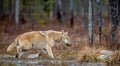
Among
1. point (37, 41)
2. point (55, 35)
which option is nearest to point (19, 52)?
point (37, 41)

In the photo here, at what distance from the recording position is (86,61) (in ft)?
46.9

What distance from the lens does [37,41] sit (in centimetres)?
1564

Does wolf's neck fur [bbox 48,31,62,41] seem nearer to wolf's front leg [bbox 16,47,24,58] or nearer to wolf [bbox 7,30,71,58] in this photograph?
wolf [bbox 7,30,71,58]

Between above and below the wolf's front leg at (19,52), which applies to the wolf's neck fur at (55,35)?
above

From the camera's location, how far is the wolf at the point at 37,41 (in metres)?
15.3

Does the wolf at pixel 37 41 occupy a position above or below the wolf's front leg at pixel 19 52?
above

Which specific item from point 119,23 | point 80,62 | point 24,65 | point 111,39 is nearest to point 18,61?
point 24,65

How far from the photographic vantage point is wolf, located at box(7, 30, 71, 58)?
1527 cm

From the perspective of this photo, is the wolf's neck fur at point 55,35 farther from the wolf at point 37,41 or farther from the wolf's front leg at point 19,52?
the wolf's front leg at point 19,52

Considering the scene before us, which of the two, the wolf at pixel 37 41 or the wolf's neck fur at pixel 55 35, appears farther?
the wolf's neck fur at pixel 55 35

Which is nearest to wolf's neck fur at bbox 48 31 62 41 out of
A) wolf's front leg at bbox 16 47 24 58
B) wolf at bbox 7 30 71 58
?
wolf at bbox 7 30 71 58

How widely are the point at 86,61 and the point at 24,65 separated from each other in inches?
102

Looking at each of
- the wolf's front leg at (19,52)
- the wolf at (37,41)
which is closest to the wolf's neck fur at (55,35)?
the wolf at (37,41)

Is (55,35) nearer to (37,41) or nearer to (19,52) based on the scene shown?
(37,41)
